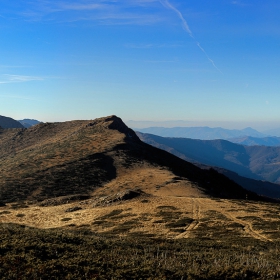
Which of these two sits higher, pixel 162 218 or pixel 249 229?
pixel 249 229

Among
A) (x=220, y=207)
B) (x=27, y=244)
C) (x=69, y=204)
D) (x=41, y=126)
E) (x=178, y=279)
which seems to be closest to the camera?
(x=178, y=279)

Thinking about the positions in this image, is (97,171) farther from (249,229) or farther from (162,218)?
(249,229)

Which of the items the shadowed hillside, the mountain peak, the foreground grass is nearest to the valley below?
the foreground grass

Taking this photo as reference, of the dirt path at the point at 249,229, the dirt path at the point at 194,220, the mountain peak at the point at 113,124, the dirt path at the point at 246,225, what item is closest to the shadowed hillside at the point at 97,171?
the mountain peak at the point at 113,124

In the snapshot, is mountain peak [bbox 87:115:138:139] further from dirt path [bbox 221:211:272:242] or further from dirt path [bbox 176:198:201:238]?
dirt path [bbox 221:211:272:242]

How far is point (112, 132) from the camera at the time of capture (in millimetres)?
128125

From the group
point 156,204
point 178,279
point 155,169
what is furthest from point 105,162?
point 178,279

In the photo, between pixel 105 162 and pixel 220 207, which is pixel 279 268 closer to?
pixel 220 207

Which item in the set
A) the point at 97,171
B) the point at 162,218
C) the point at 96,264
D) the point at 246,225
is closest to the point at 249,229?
the point at 246,225

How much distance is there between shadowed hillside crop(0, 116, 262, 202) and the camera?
75.9 meters

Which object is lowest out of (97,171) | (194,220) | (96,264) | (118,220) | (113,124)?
(118,220)

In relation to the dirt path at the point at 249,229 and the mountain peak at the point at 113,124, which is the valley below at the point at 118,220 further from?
the mountain peak at the point at 113,124

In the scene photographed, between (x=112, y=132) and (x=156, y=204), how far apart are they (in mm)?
76220

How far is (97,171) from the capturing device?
90.4 m
